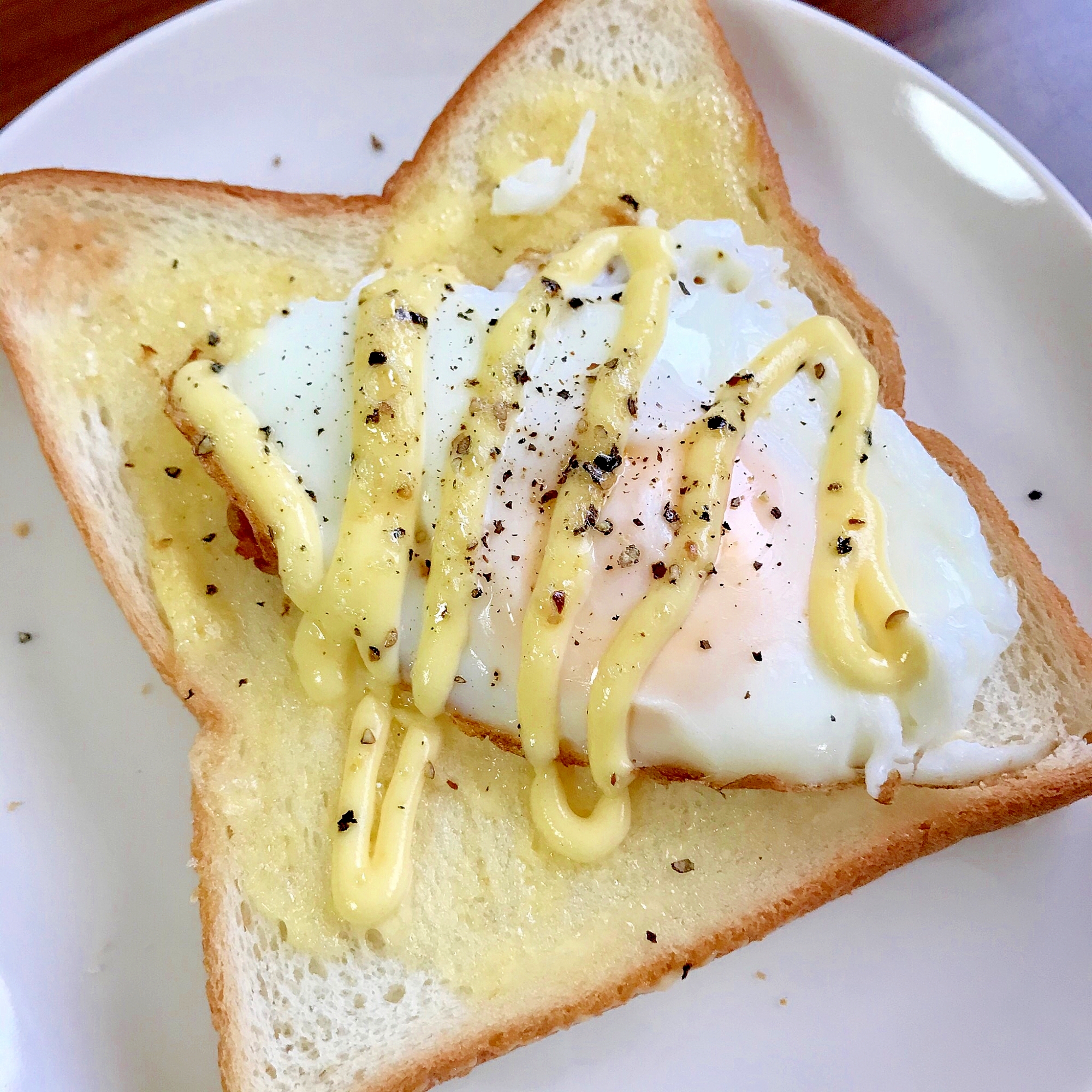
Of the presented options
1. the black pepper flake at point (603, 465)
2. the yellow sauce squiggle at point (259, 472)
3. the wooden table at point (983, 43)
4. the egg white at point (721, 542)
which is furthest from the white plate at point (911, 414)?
the black pepper flake at point (603, 465)

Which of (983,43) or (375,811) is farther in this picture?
(983,43)

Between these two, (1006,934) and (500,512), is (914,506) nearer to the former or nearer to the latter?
(500,512)

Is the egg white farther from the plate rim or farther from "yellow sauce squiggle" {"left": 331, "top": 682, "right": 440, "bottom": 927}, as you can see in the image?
the plate rim

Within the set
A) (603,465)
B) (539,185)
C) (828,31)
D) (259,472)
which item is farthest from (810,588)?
(828,31)

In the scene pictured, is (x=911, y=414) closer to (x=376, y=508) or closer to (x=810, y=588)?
(x=810, y=588)

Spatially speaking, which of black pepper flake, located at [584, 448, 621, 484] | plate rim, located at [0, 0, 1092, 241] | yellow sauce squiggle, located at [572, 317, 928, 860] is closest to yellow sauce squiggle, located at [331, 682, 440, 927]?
yellow sauce squiggle, located at [572, 317, 928, 860]

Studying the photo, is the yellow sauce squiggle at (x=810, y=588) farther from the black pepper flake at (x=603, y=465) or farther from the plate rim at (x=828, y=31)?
the plate rim at (x=828, y=31)

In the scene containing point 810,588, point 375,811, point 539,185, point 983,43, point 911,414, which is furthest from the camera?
point 983,43
